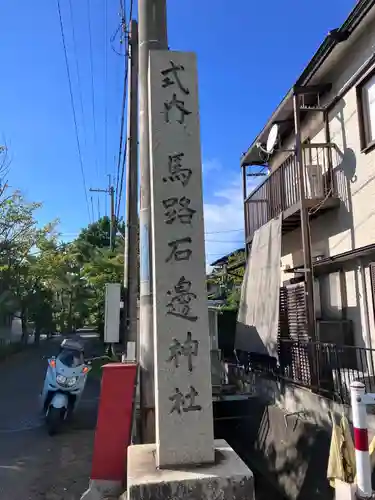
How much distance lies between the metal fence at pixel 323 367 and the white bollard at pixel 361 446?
2.32 metres

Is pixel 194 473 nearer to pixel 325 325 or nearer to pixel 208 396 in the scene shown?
pixel 208 396

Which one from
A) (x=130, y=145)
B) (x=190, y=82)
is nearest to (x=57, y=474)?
(x=190, y=82)

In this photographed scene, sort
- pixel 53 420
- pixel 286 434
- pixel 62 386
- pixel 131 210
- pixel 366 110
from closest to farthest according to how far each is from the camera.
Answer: pixel 286 434 < pixel 53 420 < pixel 366 110 < pixel 62 386 < pixel 131 210

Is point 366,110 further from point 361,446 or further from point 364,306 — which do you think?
point 361,446

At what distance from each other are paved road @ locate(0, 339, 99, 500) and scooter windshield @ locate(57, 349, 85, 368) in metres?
1.22

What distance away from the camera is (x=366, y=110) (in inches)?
317

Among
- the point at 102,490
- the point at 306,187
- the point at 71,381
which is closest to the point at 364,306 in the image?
the point at 306,187

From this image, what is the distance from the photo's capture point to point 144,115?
561cm

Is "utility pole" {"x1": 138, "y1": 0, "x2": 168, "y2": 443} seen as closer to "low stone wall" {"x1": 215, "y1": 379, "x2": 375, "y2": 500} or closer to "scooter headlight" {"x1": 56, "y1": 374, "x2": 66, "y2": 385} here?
"low stone wall" {"x1": 215, "y1": 379, "x2": 375, "y2": 500}

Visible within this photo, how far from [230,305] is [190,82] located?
13763mm

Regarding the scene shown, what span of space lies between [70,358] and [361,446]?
6304 mm

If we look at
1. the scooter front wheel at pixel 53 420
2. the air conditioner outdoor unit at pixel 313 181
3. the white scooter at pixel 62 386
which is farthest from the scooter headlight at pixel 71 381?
the air conditioner outdoor unit at pixel 313 181

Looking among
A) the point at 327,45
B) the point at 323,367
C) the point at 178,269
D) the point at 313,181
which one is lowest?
the point at 323,367

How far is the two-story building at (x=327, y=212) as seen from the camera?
792 centimetres
